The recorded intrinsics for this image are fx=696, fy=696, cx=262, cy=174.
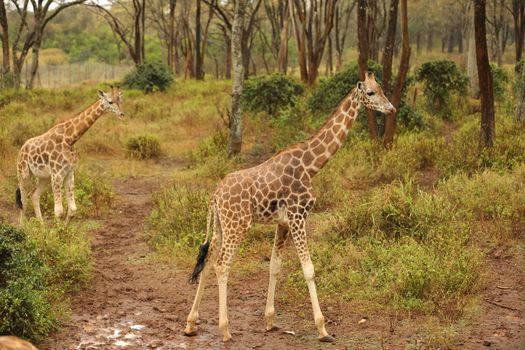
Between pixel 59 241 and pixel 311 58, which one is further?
pixel 311 58

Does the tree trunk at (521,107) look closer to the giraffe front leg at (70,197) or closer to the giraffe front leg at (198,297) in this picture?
the giraffe front leg at (70,197)

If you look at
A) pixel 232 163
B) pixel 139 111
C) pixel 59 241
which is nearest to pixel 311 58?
pixel 139 111

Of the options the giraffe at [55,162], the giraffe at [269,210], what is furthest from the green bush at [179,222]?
the giraffe at [269,210]

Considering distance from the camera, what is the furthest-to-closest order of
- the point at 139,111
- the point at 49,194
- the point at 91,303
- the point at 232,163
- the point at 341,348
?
the point at 139,111, the point at 232,163, the point at 49,194, the point at 91,303, the point at 341,348

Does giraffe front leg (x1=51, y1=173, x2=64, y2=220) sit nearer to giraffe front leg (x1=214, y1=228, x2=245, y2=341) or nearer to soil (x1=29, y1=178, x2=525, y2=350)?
soil (x1=29, y1=178, x2=525, y2=350)

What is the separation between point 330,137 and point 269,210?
1071 millimetres

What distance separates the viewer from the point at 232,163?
14.3 metres

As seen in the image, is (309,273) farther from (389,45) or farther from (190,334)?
(389,45)

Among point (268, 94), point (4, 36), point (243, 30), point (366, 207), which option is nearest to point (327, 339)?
point (366, 207)

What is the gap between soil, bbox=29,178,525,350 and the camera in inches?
274

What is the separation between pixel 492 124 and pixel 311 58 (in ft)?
38.2

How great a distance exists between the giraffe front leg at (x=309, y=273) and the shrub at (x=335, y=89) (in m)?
10.5

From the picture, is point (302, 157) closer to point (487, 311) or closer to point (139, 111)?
point (487, 311)

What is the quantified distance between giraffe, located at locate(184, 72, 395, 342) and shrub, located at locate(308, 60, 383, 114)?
10079mm
